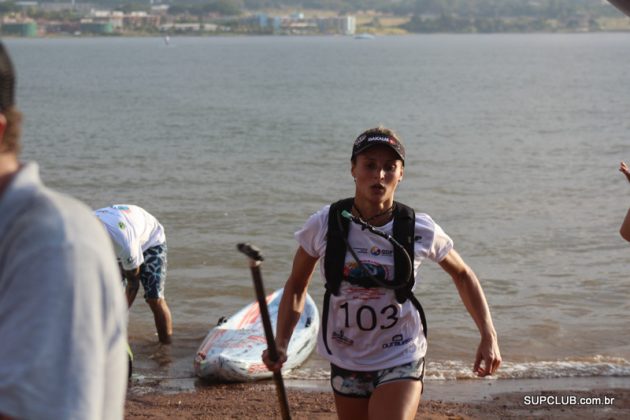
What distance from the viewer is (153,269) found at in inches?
381

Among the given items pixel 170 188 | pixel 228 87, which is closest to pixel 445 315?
pixel 170 188

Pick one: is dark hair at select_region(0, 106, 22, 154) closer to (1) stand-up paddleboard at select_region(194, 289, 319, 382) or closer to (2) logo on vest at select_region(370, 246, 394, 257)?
(2) logo on vest at select_region(370, 246, 394, 257)

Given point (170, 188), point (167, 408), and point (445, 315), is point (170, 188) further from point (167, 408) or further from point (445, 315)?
point (167, 408)

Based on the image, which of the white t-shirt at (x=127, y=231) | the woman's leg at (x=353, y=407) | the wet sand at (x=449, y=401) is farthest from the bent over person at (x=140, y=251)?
the woman's leg at (x=353, y=407)

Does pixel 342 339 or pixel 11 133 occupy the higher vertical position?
pixel 11 133

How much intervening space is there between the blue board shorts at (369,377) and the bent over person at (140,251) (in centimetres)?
404

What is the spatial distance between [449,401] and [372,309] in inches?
159

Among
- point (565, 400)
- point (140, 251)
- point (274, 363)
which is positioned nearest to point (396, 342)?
point (274, 363)

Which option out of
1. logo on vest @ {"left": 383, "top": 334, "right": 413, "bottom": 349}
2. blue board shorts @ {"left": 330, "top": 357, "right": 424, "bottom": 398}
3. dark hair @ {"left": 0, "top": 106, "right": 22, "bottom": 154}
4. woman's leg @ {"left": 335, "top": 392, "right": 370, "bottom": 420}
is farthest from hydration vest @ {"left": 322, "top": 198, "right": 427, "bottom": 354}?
dark hair @ {"left": 0, "top": 106, "right": 22, "bottom": 154}

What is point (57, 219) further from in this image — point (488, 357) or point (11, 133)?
point (488, 357)

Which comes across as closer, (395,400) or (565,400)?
(395,400)

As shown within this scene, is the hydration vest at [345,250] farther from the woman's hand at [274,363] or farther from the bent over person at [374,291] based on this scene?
the woman's hand at [274,363]

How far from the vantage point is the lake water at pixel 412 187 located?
11356mm

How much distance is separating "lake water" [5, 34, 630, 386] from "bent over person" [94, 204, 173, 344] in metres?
0.54
